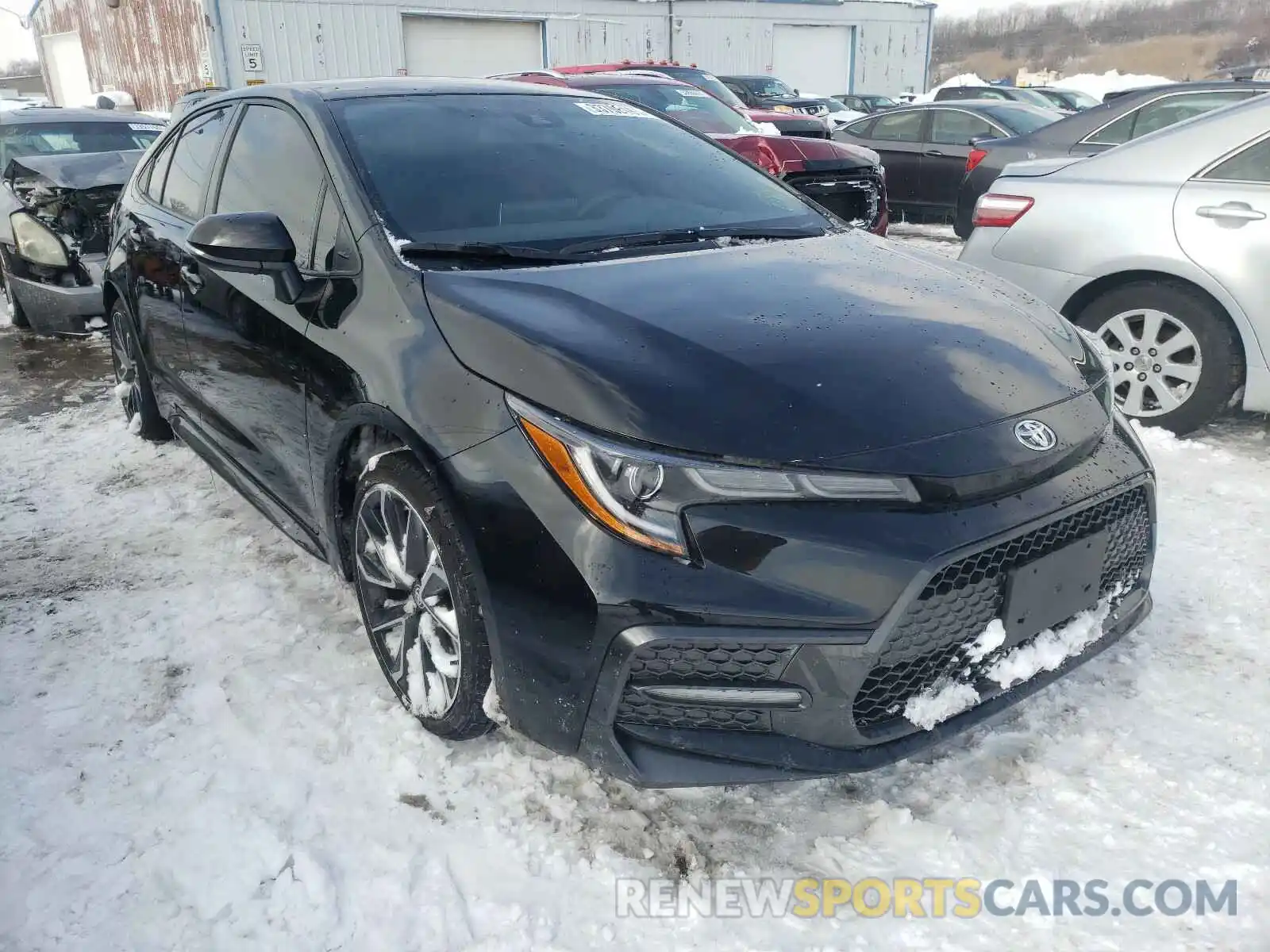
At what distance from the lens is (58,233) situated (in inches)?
226

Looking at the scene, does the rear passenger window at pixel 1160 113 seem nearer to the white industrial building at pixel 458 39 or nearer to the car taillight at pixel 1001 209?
the car taillight at pixel 1001 209

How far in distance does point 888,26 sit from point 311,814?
38473mm

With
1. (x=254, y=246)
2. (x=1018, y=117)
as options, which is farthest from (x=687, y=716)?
(x=1018, y=117)

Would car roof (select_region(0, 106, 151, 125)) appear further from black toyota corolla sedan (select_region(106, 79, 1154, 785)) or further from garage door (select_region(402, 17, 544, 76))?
garage door (select_region(402, 17, 544, 76))

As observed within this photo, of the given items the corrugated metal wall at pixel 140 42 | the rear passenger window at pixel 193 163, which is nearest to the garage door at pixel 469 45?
the corrugated metal wall at pixel 140 42

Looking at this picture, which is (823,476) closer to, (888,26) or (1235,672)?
(1235,672)

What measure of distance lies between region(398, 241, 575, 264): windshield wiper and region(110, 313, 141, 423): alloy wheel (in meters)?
2.40

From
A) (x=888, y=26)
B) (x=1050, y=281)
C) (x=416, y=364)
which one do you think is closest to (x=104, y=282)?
(x=416, y=364)

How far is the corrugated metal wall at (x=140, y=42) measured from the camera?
2216 centimetres

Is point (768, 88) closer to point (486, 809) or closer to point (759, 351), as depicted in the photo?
point (759, 351)

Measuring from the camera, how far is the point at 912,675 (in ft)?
5.92

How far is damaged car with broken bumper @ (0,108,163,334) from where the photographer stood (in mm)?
5633

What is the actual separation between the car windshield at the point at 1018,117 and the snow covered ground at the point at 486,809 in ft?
26.8

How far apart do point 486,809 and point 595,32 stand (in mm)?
28272
